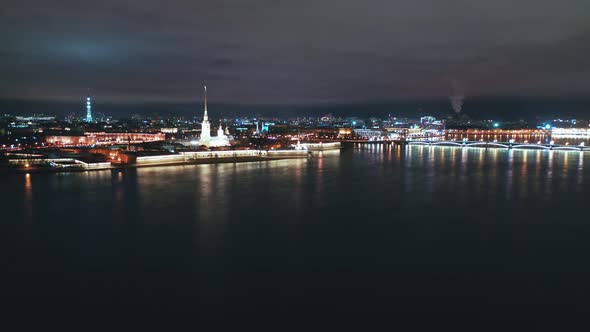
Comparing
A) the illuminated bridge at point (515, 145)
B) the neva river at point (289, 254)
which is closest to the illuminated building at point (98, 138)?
the neva river at point (289, 254)

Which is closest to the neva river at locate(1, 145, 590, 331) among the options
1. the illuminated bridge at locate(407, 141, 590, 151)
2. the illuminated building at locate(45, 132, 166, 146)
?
the illuminated building at locate(45, 132, 166, 146)

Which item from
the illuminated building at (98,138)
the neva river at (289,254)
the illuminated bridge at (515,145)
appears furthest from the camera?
the illuminated building at (98,138)

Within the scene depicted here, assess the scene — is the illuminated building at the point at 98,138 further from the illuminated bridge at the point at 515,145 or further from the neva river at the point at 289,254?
the illuminated bridge at the point at 515,145

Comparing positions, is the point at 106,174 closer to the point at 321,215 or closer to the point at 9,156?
the point at 9,156

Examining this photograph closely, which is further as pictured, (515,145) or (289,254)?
(515,145)

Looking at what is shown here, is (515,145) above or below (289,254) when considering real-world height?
above

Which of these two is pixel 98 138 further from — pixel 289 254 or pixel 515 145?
pixel 515 145

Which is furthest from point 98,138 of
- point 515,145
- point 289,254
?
point 515,145

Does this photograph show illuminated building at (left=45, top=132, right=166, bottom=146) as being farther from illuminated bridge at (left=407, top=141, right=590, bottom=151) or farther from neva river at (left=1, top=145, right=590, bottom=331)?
illuminated bridge at (left=407, top=141, right=590, bottom=151)

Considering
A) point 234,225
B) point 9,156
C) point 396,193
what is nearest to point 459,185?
point 396,193
